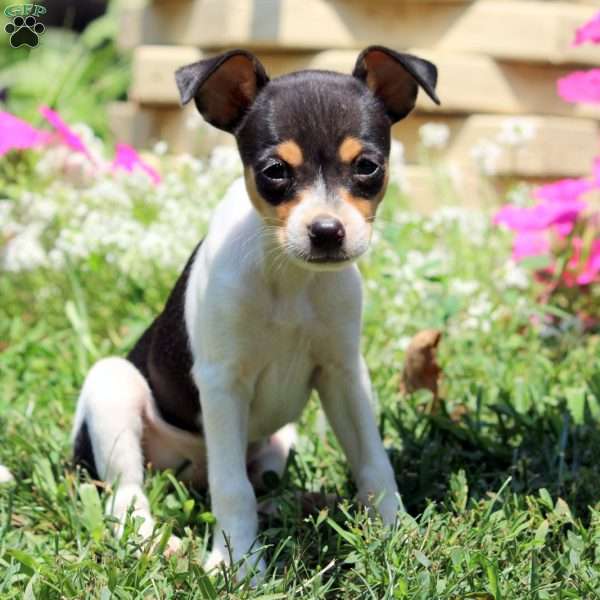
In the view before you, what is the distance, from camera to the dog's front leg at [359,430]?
11.5 feet

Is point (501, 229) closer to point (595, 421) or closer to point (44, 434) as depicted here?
point (595, 421)

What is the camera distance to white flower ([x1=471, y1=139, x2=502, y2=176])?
6535mm

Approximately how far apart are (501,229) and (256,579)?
137 inches

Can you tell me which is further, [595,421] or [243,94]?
[595,421]

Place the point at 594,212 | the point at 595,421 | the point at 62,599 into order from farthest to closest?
the point at 594,212, the point at 595,421, the point at 62,599

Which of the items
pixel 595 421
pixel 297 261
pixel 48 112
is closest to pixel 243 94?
pixel 297 261

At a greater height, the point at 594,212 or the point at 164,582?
the point at 164,582

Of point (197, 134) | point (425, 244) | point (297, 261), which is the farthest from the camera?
point (197, 134)

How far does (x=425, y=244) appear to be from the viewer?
627 cm

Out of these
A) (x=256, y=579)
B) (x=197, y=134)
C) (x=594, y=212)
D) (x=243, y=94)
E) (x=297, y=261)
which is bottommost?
(x=197, y=134)

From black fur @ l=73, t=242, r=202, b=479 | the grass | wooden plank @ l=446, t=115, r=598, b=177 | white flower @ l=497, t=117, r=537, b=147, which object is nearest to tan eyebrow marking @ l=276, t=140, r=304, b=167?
black fur @ l=73, t=242, r=202, b=479

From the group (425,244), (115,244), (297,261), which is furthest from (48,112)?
(297,261)

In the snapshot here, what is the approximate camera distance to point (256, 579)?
10.5 ft

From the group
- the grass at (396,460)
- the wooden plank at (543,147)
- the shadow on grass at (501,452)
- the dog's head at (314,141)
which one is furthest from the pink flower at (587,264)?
the dog's head at (314,141)
